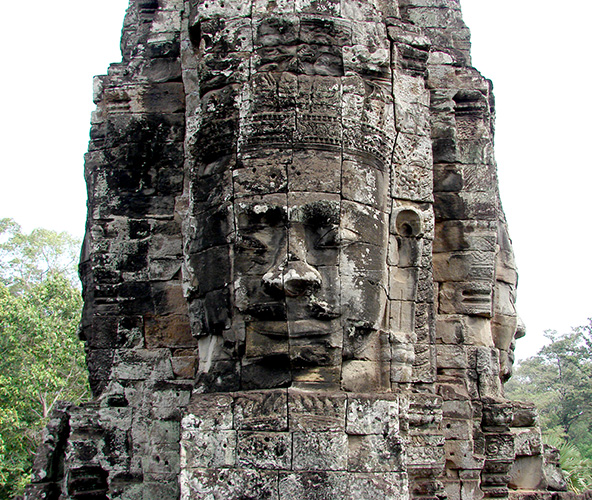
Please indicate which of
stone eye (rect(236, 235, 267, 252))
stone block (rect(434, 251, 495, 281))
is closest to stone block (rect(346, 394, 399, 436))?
stone eye (rect(236, 235, 267, 252))

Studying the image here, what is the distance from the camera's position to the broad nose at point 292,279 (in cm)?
577

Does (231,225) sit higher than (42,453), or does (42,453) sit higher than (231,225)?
(231,225)

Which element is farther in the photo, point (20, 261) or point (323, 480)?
point (20, 261)

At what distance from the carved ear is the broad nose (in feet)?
4.17

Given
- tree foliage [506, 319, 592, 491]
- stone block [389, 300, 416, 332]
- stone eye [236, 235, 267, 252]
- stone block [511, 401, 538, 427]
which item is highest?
tree foliage [506, 319, 592, 491]

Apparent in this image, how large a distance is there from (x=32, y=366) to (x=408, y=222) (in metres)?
14.7

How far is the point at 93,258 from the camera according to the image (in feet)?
25.6

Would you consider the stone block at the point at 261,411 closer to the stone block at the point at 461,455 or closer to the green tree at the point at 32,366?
the stone block at the point at 461,455

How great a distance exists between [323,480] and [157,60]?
4.78 m

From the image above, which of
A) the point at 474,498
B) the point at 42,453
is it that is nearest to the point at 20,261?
the point at 42,453

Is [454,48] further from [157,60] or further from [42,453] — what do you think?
[42,453]

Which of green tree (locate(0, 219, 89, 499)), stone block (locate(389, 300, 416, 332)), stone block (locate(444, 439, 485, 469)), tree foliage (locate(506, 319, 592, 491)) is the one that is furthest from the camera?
tree foliage (locate(506, 319, 592, 491))

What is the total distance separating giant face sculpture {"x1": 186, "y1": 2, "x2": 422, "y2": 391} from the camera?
19.3ft

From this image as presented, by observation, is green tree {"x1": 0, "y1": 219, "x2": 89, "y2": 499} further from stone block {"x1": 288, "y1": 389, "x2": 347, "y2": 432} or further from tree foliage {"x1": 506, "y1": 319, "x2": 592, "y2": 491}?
tree foliage {"x1": 506, "y1": 319, "x2": 592, "y2": 491}
